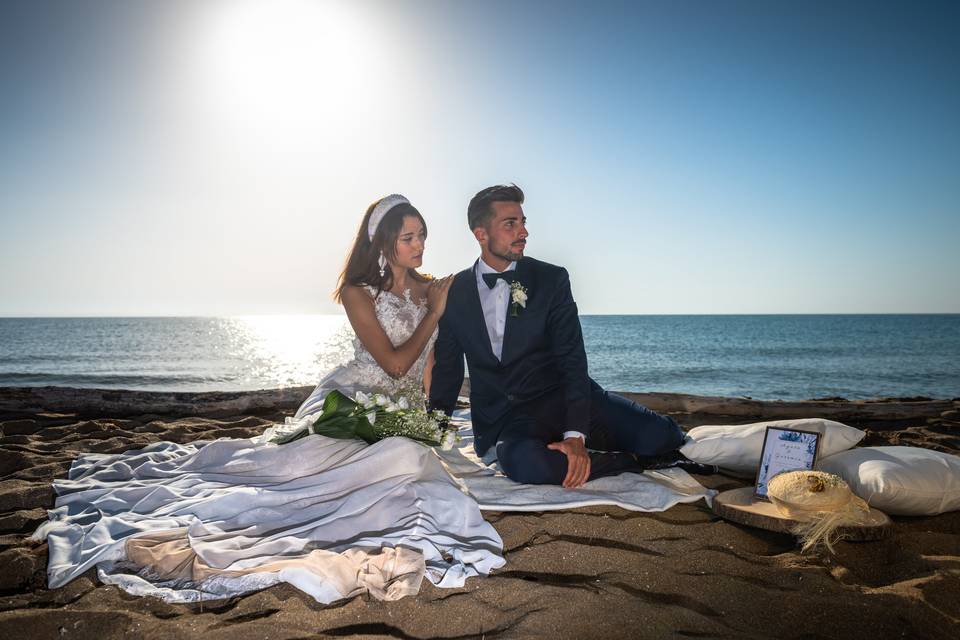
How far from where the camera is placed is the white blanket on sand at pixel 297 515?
2.55m

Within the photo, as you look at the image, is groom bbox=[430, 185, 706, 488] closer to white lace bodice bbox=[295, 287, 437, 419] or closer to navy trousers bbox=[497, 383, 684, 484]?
navy trousers bbox=[497, 383, 684, 484]

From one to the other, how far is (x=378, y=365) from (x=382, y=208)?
130cm

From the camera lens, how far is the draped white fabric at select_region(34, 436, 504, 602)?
2.55 metres

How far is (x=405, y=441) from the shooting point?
339cm

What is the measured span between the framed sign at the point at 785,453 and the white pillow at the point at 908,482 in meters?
0.34

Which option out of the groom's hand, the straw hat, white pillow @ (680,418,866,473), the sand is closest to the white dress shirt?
the groom's hand

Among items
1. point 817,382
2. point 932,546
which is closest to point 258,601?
point 932,546

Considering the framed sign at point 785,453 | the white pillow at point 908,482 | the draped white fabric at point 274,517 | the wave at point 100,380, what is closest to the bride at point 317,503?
the draped white fabric at point 274,517

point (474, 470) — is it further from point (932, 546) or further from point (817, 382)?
point (817, 382)

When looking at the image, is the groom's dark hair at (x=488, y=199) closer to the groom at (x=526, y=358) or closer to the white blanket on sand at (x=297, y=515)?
the groom at (x=526, y=358)

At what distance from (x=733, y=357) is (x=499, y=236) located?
2707cm

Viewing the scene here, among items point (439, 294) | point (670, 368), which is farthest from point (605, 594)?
point (670, 368)

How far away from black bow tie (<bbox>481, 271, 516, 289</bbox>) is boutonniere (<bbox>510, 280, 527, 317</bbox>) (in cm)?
8

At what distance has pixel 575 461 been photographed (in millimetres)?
3691
